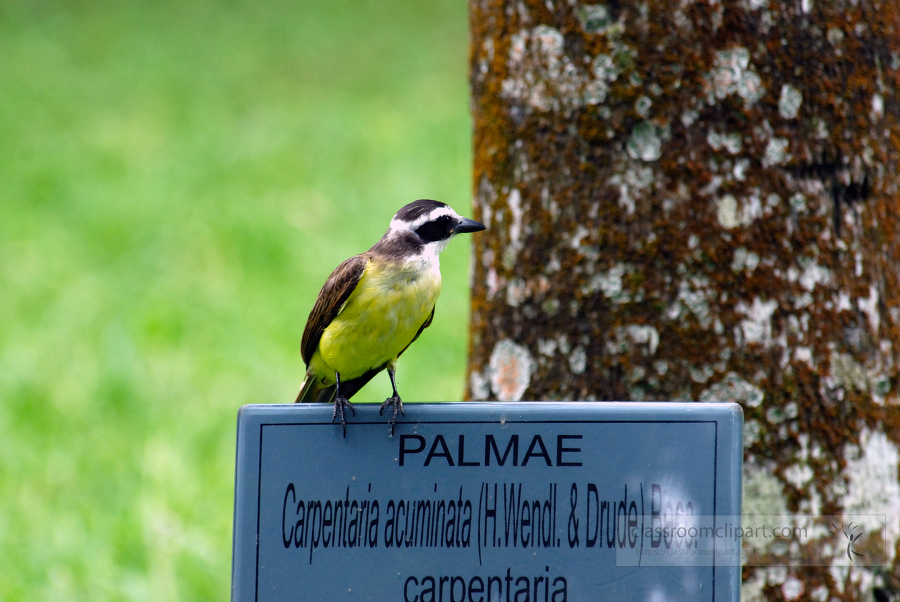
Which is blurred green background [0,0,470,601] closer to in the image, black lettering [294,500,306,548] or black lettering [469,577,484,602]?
black lettering [294,500,306,548]

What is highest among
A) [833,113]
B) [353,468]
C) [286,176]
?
Result: [286,176]

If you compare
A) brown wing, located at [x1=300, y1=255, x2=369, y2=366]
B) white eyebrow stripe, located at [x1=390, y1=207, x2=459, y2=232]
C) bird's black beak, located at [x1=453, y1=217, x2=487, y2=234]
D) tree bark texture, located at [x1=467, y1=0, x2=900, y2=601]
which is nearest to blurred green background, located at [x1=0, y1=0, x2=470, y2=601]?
brown wing, located at [x1=300, y1=255, x2=369, y2=366]

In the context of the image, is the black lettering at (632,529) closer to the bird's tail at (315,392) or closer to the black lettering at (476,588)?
the black lettering at (476,588)

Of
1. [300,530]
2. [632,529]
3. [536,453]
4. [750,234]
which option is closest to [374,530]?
[300,530]

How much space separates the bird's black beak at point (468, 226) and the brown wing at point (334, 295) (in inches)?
13.1

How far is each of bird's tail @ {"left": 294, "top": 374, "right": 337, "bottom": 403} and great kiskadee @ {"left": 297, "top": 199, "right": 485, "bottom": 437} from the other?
0.62 feet

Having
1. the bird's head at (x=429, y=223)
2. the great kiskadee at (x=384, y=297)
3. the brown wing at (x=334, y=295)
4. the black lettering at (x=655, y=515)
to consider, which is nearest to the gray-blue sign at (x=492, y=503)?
the black lettering at (x=655, y=515)

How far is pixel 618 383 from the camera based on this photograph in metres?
3.12

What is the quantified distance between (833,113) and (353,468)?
1.90 m

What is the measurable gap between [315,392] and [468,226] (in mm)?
928

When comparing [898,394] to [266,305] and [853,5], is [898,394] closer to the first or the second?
[853,5]

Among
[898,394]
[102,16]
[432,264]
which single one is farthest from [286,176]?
[898,394]

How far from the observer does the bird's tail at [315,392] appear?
11.9ft

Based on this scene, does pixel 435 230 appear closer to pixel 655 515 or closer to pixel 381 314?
pixel 381 314
